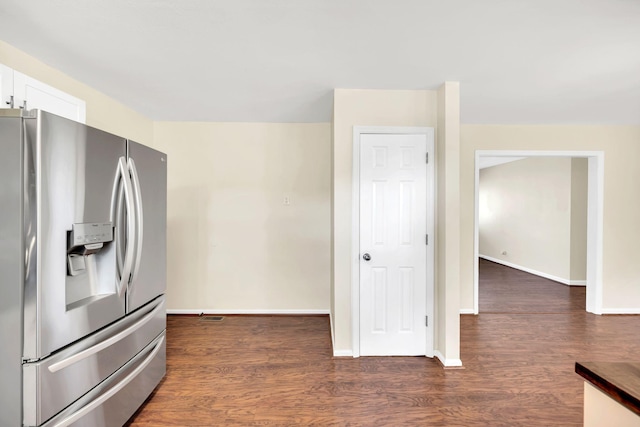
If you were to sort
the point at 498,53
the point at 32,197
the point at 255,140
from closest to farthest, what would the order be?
the point at 32,197 < the point at 498,53 < the point at 255,140

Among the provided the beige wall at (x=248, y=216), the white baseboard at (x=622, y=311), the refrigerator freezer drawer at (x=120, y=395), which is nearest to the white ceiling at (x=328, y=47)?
the beige wall at (x=248, y=216)

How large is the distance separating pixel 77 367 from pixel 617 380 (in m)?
2.17

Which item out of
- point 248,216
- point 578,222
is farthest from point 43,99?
point 578,222

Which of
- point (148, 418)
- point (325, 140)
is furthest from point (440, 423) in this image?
point (325, 140)

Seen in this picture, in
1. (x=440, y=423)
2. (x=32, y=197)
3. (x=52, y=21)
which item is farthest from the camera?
(x=440, y=423)

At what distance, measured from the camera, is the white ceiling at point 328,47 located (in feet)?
5.35

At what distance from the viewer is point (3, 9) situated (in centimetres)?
164

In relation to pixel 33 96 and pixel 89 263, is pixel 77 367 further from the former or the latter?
pixel 33 96

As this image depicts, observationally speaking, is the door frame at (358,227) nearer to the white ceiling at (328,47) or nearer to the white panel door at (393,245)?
the white panel door at (393,245)

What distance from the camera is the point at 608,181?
3896mm

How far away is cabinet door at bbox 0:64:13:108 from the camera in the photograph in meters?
1.75

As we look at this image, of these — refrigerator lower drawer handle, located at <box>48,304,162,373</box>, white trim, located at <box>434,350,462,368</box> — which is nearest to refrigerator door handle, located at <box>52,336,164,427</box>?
refrigerator lower drawer handle, located at <box>48,304,162,373</box>

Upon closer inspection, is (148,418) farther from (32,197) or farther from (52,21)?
(52,21)

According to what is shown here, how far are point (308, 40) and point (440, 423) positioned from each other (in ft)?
8.75
